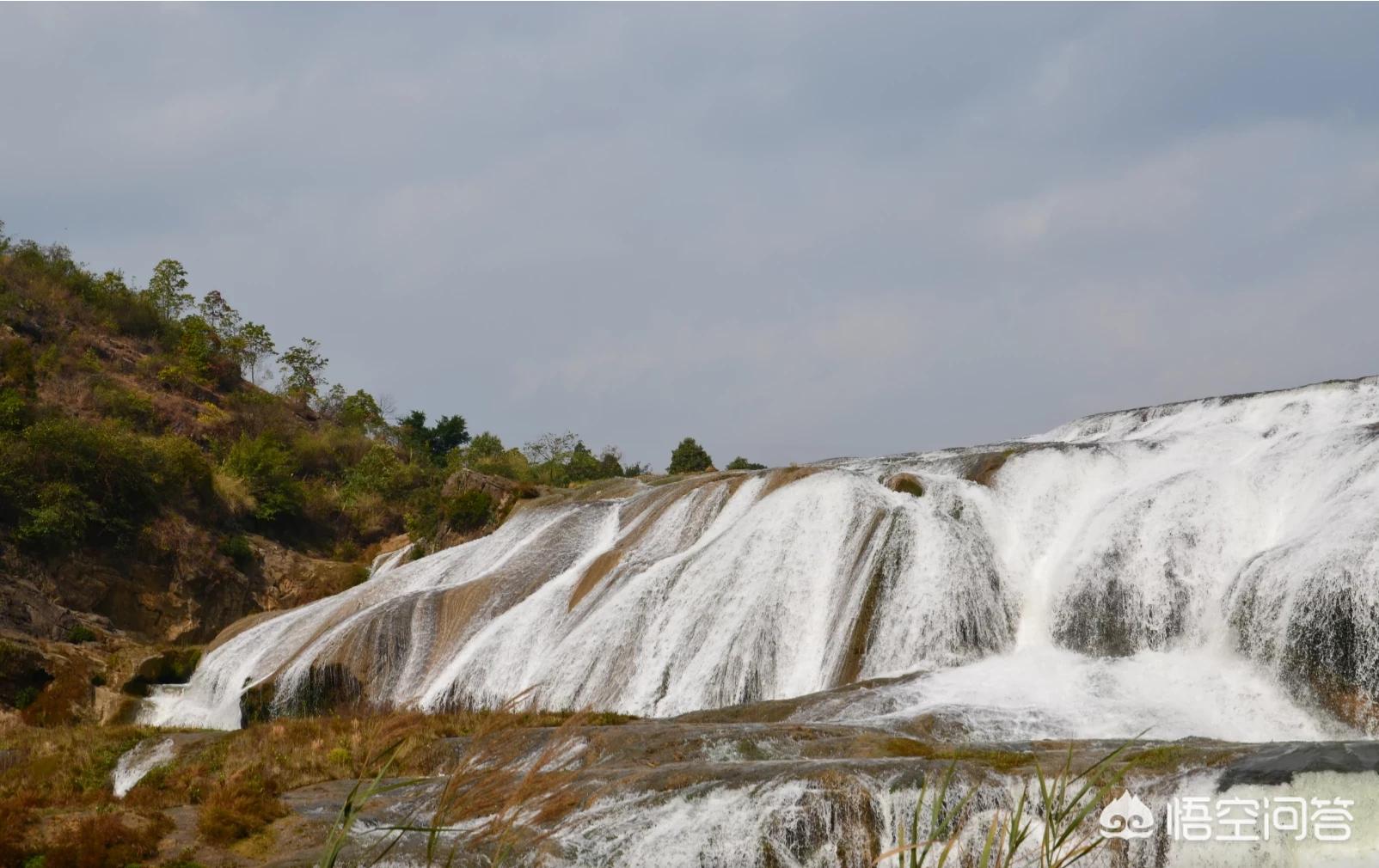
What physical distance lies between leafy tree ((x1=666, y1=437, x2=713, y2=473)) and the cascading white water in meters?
31.0

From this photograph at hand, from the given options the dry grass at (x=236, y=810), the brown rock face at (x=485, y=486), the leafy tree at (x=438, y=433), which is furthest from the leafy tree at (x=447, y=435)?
the dry grass at (x=236, y=810)

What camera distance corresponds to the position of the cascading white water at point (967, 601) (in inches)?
763

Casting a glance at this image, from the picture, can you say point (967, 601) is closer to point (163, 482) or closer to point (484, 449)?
point (163, 482)

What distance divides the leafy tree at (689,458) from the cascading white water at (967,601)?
31.0 metres

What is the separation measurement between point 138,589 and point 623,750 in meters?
38.5

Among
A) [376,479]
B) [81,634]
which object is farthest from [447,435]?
[81,634]

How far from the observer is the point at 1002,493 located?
29688 millimetres

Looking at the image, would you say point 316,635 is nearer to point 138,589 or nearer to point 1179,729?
point 138,589

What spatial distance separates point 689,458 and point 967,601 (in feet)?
147

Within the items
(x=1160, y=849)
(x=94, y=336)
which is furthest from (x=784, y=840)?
(x=94, y=336)

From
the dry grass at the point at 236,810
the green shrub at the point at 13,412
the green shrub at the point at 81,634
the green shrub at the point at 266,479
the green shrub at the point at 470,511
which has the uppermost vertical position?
the green shrub at the point at 13,412

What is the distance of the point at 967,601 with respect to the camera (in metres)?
24.6

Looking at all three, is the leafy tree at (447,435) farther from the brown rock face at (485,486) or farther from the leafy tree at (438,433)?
the brown rock face at (485,486)

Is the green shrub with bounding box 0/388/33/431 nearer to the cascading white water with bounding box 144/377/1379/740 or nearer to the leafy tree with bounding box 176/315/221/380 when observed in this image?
the leafy tree with bounding box 176/315/221/380
